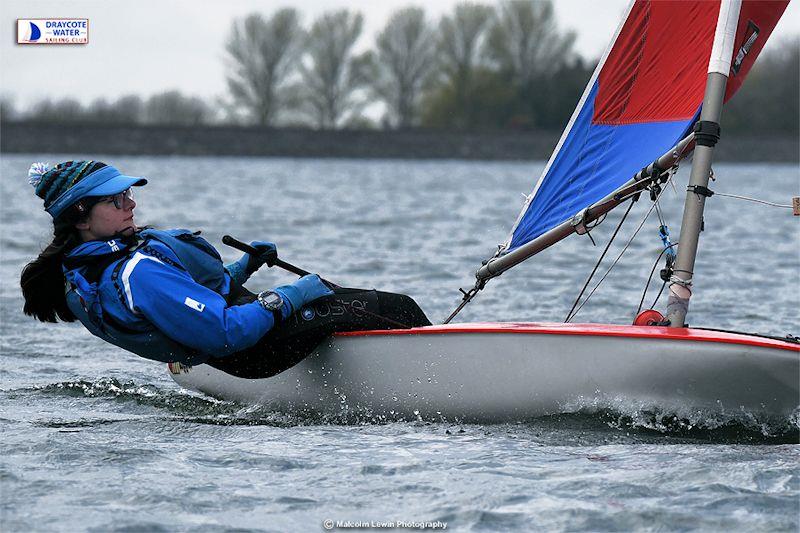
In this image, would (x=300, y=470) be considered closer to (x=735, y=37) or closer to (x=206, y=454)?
(x=206, y=454)

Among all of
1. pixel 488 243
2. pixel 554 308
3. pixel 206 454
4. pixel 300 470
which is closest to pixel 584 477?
pixel 300 470

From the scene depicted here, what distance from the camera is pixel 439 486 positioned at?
4141 mm

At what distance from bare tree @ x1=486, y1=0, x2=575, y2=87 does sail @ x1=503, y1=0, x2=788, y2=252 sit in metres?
59.5

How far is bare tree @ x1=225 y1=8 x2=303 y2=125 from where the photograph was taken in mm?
64938

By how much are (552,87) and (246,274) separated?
182ft

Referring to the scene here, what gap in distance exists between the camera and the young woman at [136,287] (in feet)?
15.3

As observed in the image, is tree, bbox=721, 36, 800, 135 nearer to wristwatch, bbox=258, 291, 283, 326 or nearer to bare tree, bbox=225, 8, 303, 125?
bare tree, bbox=225, 8, 303, 125

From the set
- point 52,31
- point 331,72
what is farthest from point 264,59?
point 52,31

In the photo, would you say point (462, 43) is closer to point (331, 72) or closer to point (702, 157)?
point (331, 72)

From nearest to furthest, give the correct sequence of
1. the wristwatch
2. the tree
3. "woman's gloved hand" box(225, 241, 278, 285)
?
1. the wristwatch
2. "woman's gloved hand" box(225, 241, 278, 285)
3. the tree

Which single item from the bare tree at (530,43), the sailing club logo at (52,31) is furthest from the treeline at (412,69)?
the sailing club logo at (52,31)

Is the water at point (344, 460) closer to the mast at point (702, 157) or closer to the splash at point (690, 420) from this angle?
the splash at point (690, 420)

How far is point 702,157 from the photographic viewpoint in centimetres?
499

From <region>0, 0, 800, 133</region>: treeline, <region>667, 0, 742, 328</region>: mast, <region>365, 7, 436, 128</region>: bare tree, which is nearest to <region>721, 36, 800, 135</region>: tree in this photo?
<region>0, 0, 800, 133</region>: treeline
